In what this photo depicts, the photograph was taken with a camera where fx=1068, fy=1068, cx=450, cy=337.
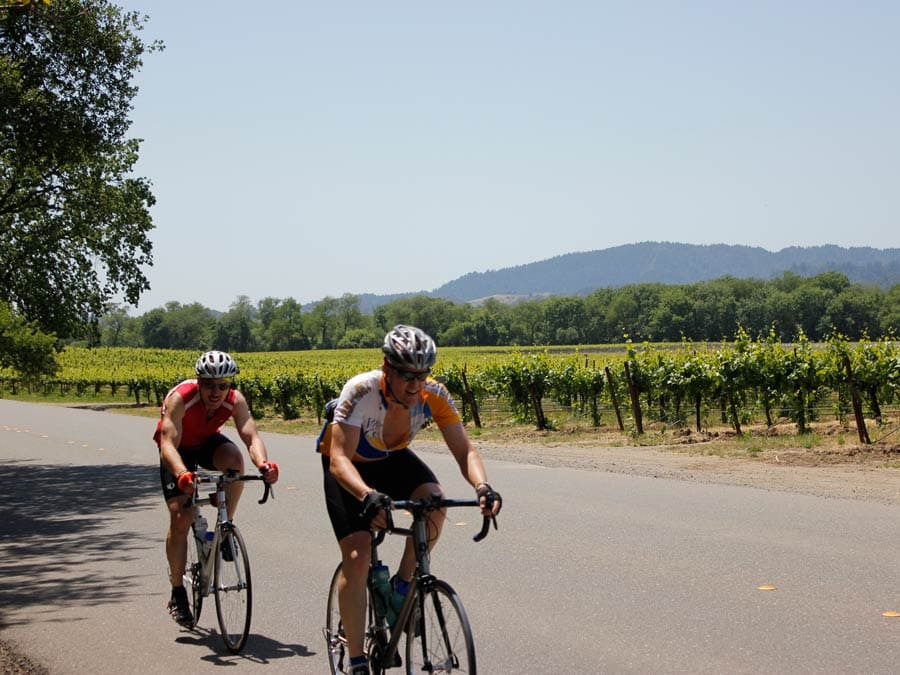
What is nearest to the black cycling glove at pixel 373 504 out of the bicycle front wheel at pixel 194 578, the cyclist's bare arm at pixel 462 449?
the cyclist's bare arm at pixel 462 449

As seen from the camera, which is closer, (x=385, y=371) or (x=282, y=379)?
(x=385, y=371)

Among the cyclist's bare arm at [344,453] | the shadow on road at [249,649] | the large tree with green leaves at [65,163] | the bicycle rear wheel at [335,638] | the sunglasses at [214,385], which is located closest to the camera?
the cyclist's bare arm at [344,453]

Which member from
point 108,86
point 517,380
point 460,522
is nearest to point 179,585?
point 460,522

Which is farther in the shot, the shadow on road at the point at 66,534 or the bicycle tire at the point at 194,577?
the shadow on road at the point at 66,534

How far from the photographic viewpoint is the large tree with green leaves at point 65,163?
64.2ft

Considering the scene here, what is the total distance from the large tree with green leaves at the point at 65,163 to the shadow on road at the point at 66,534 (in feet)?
16.2

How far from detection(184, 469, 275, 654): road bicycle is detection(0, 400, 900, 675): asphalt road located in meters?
0.16

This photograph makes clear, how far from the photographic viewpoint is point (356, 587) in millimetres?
4945

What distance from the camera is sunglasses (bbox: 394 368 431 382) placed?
4.73 metres

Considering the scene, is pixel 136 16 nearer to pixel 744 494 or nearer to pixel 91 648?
pixel 744 494

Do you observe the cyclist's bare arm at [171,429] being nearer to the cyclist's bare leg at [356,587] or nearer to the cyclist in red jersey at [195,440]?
the cyclist in red jersey at [195,440]

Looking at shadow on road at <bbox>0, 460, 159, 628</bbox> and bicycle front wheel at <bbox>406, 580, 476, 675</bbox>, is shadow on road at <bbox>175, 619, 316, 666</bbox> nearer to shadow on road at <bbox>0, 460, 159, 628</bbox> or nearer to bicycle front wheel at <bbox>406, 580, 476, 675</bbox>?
shadow on road at <bbox>0, 460, 159, 628</bbox>

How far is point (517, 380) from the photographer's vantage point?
30062mm

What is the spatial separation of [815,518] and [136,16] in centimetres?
1724
